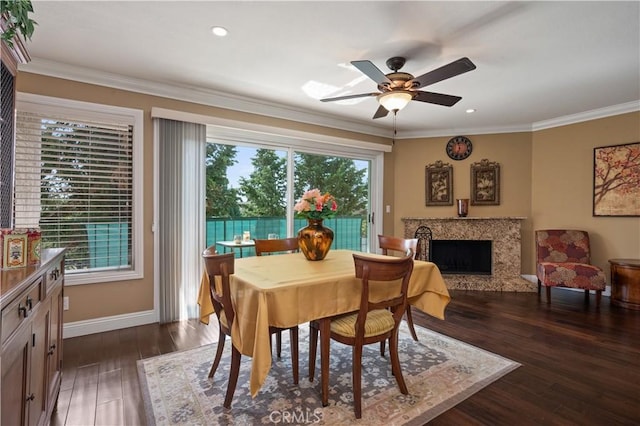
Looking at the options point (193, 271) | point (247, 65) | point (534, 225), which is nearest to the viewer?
point (247, 65)

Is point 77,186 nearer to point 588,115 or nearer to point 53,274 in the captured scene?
point 53,274

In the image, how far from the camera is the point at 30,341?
1.28m

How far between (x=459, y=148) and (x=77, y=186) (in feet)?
17.0

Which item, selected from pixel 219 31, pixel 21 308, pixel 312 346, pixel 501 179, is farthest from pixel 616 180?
pixel 21 308

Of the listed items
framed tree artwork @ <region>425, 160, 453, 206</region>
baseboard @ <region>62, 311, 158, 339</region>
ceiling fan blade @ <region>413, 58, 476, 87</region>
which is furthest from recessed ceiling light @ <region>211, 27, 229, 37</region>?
framed tree artwork @ <region>425, 160, 453, 206</region>

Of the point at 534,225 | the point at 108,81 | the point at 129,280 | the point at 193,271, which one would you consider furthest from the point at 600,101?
the point at 129,280

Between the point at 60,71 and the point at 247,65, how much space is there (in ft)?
5.53

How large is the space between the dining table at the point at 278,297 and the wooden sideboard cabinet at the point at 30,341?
0.85 meters

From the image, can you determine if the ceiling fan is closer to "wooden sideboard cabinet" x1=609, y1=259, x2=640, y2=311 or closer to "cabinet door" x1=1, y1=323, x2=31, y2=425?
"cabinet door" x1=1, y1=323, x2=31, y2=425

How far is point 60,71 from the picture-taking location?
2.89m

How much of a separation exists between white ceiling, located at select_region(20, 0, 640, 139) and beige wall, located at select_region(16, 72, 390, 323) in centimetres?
10

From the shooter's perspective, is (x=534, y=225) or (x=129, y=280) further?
(x=534, y=225)

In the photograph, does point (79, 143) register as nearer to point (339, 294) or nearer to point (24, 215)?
point (24, 215)

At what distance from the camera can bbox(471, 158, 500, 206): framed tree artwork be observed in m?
5.11
